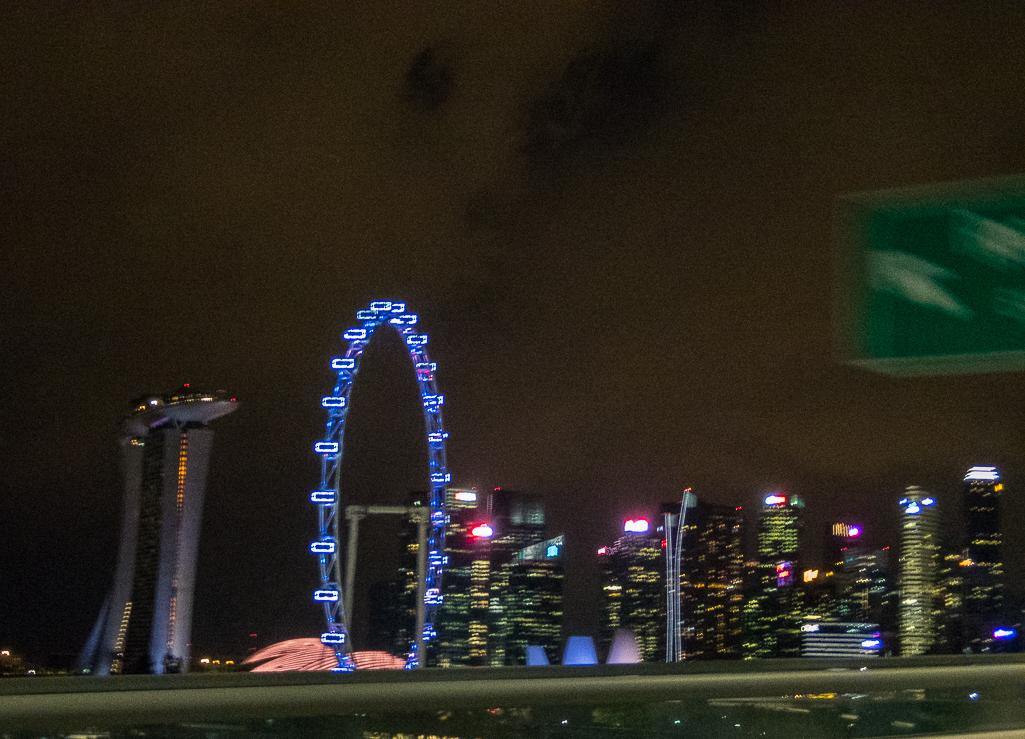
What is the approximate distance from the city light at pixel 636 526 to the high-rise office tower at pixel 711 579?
326 centimetres

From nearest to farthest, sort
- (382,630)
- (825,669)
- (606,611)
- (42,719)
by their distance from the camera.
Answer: (42,719)
(825,669)
(606,611)
(382,630)

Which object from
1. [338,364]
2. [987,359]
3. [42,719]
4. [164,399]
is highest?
[164,399]

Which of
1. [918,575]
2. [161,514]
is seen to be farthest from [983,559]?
[161,514]

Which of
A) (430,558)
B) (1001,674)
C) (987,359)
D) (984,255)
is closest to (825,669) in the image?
(1001,674)

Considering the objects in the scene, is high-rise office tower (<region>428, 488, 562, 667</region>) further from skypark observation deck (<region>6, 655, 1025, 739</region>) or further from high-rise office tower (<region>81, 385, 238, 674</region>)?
high-rise office tower (<region>81, 385, 238, 674</region>)

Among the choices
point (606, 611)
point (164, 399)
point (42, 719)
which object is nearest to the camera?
point (42, 719)

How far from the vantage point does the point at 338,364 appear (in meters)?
35.2

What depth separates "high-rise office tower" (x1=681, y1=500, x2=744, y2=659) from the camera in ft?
119

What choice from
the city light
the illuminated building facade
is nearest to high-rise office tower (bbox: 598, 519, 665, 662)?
the city light

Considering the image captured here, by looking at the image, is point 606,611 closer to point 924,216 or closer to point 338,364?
point 338,364

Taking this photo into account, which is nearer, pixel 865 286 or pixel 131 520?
pixel 865 286

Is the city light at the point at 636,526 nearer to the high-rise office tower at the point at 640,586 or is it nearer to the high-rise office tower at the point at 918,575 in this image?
the high-rise office tower at the point at 640,586

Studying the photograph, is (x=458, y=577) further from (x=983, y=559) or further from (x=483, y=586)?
(x=983, y=559)

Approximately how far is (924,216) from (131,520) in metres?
84.7
